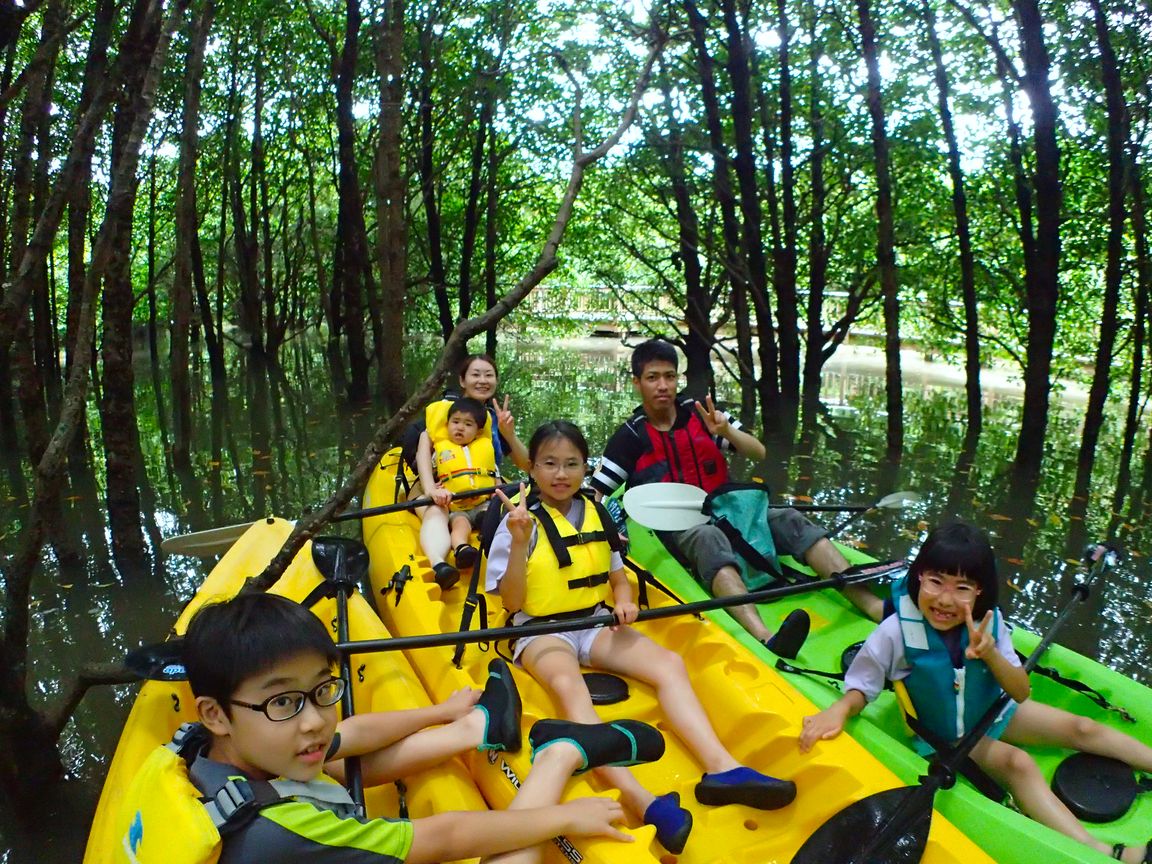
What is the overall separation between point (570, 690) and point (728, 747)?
0.54 m

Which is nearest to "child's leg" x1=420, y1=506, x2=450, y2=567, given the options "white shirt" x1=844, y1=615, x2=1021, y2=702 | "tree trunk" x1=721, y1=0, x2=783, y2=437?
"white shirt" x1=844, y1=615, x2=1021, y2=702

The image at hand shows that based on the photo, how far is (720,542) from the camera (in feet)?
11.9

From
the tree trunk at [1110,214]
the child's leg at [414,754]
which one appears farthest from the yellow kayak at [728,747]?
the tree trunk at [1110,214]

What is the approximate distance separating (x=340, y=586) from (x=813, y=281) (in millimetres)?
10308

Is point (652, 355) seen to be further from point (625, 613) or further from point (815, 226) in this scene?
point (815, 226)

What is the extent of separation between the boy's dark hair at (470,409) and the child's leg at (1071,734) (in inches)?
114

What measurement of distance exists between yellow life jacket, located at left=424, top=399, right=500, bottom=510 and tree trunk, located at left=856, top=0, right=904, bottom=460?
16.3ft

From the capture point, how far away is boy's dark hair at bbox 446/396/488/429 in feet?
14.4

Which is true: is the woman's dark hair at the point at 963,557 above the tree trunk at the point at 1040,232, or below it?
below

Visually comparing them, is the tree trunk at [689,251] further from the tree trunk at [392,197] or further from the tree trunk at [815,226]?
the tree trunk at [392,197]

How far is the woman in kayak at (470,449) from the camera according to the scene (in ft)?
13.1

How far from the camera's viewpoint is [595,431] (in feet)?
32.0

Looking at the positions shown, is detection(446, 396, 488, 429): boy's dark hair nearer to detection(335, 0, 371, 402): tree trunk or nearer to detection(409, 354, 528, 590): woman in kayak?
detection(409, 354, 528, 590): woman in kayak

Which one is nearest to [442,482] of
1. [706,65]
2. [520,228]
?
[706,65]
